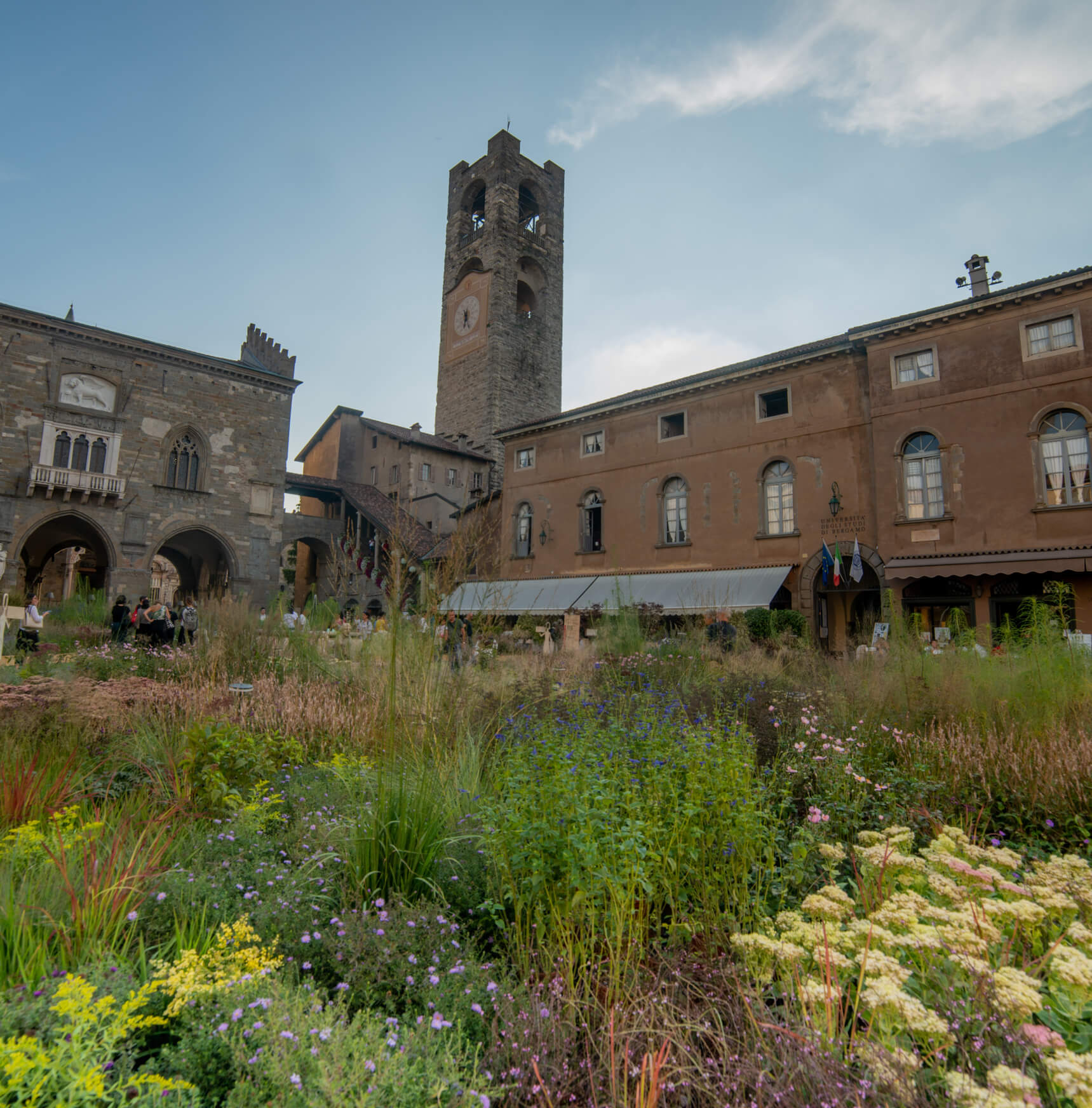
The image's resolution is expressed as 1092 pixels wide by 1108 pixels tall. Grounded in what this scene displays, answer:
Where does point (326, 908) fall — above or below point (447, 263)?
below

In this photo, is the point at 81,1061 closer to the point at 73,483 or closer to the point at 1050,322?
the point at 1050,322

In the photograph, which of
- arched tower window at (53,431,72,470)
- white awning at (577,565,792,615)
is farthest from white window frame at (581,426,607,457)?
arched tower window at (53,431,72,470)

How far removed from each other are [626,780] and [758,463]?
15.0m

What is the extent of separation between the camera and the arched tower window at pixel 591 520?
20.3m

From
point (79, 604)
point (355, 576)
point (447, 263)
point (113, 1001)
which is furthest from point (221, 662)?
point (447, 263)

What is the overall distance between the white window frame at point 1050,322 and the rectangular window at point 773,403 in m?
4.81

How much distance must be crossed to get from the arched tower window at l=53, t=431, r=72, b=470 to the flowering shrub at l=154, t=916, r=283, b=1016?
24082 mm

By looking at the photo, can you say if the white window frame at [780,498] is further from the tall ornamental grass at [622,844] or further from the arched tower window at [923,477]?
the tall ornamental grass at [622,844]

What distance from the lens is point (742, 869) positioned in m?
2.68

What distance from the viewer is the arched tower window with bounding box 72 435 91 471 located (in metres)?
21.7

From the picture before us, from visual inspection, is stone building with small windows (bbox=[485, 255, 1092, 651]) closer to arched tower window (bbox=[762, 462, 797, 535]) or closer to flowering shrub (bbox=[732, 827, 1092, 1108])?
arched tower window (bbox=[762, 462, 797, 535])

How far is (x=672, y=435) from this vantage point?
741 inches

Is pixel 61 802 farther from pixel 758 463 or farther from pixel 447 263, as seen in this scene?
pixel 447 263

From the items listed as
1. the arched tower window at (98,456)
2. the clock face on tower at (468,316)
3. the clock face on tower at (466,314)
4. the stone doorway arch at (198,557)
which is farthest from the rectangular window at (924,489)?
the clock face on tower at (466,314)
